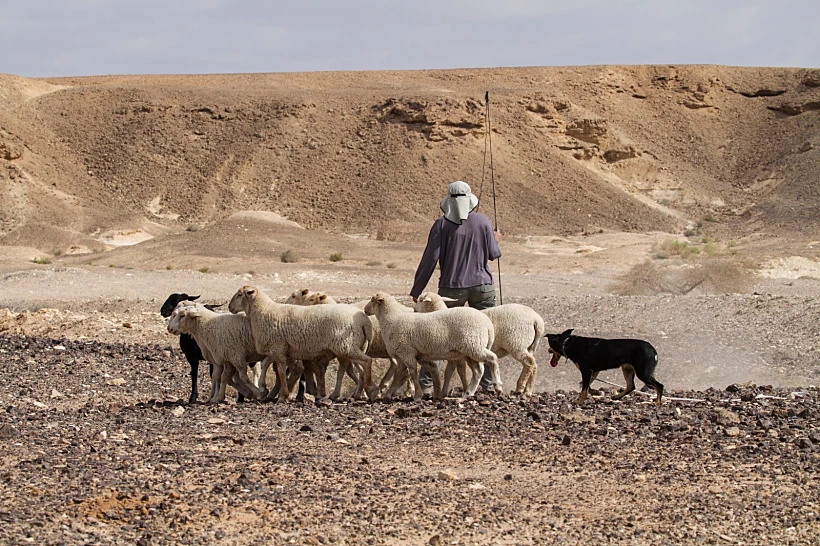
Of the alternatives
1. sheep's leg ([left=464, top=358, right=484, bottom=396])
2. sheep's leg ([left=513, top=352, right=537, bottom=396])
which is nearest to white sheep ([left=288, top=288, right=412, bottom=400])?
sheep's leg ([left=464, top=358, right=484, bottom=396])

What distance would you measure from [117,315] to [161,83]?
172ft

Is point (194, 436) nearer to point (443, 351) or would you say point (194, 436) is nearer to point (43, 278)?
point (443, 351)

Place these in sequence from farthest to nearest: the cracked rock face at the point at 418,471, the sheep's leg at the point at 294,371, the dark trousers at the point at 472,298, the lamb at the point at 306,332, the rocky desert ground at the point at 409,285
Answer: the dark trousers at the point at 472,298 < the sheep's leg at the point at 294,371 < the lamb at the point at 306,332 < the rocky desert ground at the point at 409,285 < the cracked rock face at the point at 418,471

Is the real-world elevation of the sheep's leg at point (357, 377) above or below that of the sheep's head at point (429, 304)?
below

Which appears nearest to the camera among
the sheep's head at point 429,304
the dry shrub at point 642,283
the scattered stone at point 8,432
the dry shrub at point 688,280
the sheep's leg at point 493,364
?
the scattered stone at point 8,432

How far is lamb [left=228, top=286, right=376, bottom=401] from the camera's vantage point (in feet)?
34.2

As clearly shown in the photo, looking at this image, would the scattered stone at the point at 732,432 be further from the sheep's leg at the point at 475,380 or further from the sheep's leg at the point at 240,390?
the sheep's leg at the point at 240,390

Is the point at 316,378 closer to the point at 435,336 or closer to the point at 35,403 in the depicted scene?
the point at 435,336

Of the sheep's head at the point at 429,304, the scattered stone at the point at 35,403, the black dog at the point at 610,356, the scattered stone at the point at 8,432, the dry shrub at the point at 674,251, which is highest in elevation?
the sheep's head at the point at 429,304

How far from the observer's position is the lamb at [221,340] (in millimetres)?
10695

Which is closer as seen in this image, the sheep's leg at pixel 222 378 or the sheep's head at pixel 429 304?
the sheep's leg at pixel 222 378

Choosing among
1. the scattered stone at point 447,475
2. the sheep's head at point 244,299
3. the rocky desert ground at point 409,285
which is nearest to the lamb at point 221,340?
the sheep's head at point 244,299

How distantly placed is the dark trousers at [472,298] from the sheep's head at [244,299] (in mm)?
1843

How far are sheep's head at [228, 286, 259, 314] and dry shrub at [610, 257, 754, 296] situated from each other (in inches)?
652
